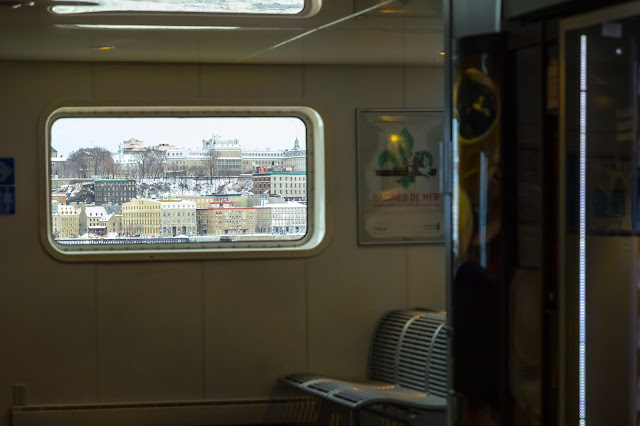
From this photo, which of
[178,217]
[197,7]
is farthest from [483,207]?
[178,217]

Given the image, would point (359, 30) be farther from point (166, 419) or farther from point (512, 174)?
point (166, 419)

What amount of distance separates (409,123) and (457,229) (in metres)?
2.71

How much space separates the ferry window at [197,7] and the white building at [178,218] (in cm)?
196

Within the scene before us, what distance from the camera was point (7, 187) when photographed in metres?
6.33

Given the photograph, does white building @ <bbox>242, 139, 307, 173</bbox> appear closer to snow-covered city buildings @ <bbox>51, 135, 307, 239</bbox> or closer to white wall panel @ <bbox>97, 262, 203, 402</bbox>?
snow-covered city buildings @ <bbox>51, 135, 307, 239</bbox>

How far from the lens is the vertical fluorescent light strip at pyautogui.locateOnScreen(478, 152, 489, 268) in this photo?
3.76m

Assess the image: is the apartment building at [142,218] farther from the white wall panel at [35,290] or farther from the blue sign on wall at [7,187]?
the blue sign on wall at [7,187]

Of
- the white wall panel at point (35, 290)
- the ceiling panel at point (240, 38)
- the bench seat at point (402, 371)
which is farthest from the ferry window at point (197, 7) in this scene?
the bench seat at point (402, 371)

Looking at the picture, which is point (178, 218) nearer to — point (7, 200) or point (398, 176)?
point (7, 200)

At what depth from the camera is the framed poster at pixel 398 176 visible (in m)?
6.55

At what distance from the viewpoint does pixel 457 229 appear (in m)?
3.95

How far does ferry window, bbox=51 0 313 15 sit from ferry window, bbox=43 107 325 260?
1563 mm

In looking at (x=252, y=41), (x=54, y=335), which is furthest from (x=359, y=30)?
(x=54, y=335)

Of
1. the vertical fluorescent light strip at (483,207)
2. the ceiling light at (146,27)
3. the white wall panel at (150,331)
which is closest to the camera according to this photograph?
the vertical fluorescent light strip at (483,207)
